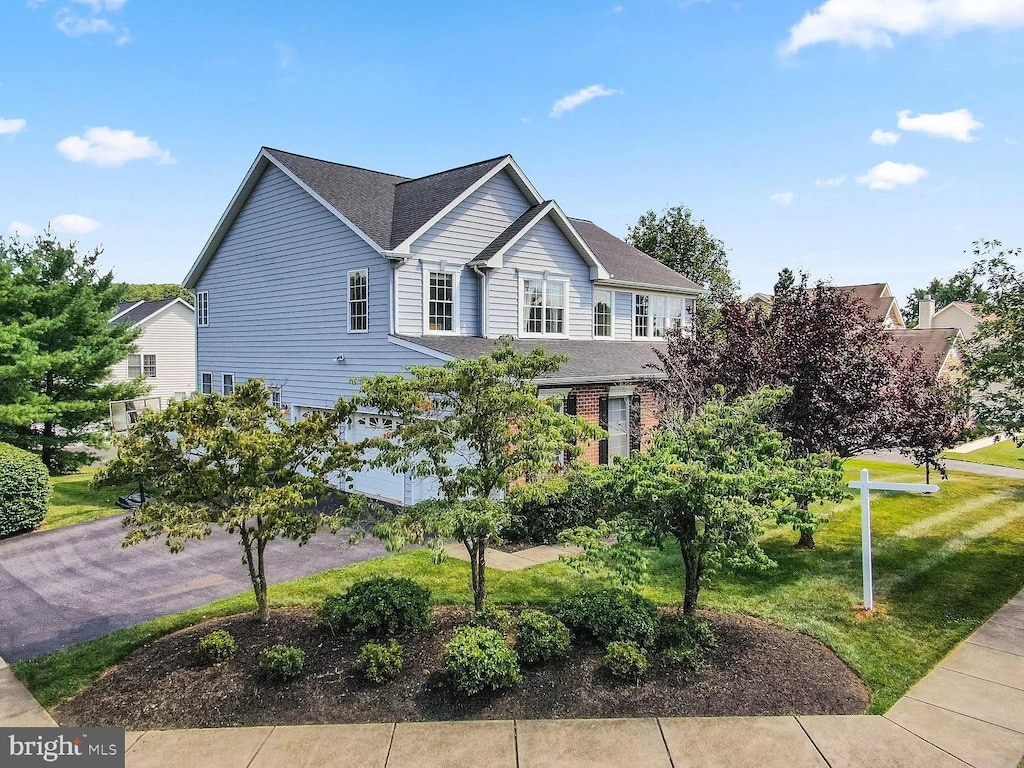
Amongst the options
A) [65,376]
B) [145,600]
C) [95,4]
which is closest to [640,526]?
[145,600]

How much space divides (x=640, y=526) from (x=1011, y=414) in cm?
830

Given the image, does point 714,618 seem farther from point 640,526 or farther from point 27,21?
point 27,21

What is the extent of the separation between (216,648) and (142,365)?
35.0m

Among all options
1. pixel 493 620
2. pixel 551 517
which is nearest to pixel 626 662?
pixel 493 620

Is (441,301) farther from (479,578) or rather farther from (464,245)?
(479,578)

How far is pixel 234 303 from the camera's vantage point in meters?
20.7

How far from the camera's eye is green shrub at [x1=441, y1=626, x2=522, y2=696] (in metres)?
6.46

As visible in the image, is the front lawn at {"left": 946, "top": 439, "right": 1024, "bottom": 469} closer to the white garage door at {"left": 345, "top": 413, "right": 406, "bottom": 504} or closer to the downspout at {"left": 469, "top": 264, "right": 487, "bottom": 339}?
the downspout at {"left": 469, "top": 264, "right": 487, "bottom": 339}

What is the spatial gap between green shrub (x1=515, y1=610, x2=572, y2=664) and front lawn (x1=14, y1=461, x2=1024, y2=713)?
6.60 ft

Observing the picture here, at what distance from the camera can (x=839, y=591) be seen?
9945 mm

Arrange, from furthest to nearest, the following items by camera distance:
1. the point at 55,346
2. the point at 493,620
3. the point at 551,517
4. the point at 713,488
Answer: the point at 55,346 → the point at 551,517 → the point at 493,620 → the point at 713,488

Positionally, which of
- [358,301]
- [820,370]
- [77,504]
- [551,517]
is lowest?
[77,504]

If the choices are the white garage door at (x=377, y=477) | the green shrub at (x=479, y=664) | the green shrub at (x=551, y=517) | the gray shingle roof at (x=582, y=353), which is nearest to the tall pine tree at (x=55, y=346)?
the white garage door at (x=377, y=477)

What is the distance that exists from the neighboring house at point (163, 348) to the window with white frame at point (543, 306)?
26053 millimetres
